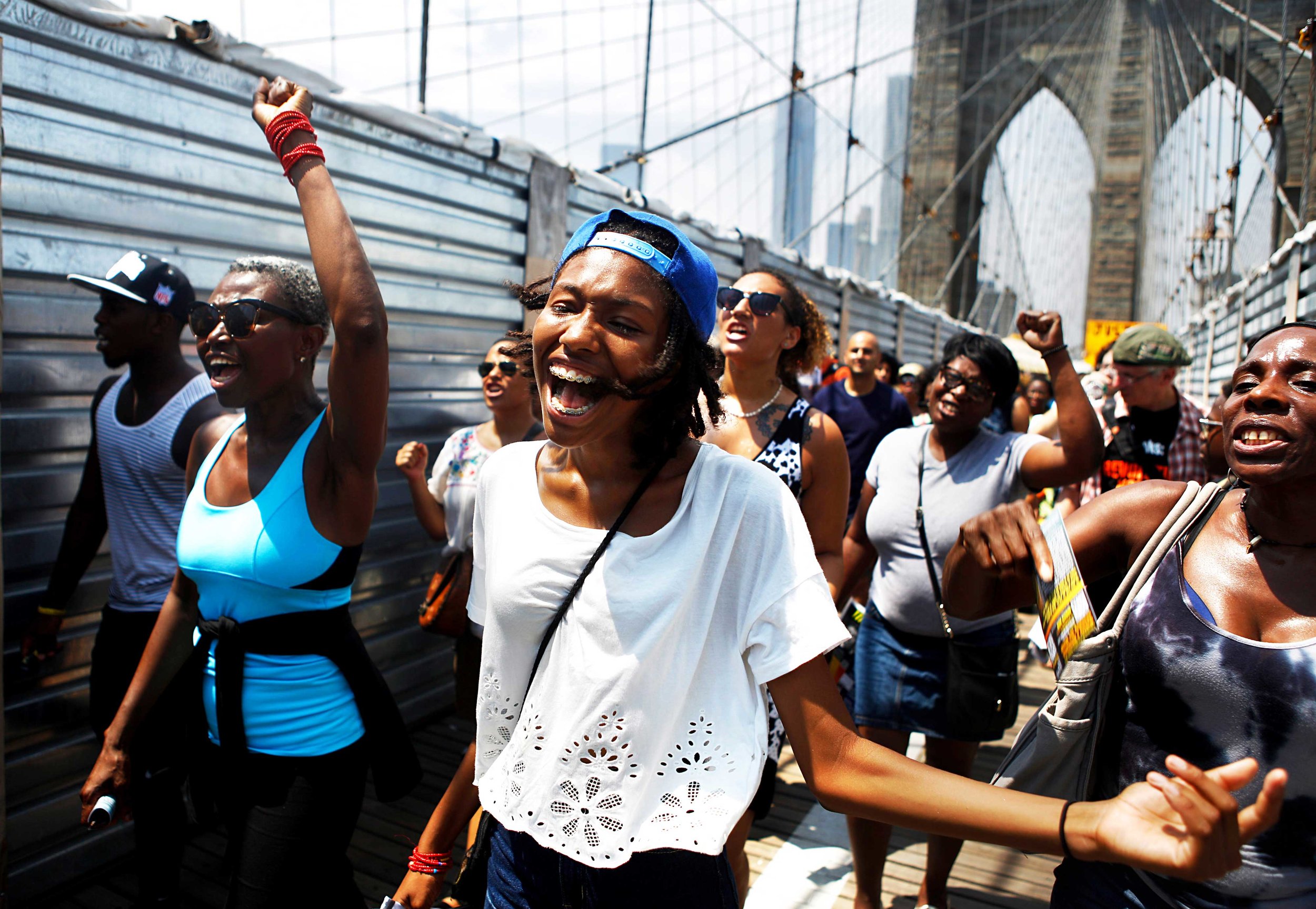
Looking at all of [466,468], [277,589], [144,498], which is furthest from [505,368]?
[277,589]

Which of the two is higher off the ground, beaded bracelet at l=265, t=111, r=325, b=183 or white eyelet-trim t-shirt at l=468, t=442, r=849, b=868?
beaded bracelet at l=265, t=111, r=325, b=183

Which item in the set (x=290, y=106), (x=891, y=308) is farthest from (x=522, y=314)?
(x=891, y=308)

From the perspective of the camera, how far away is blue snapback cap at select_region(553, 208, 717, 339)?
1287 mm

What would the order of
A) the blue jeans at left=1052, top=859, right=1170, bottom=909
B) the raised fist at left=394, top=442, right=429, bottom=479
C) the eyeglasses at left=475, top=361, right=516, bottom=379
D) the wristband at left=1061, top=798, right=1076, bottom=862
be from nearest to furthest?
the wristband at left=1061, top=798, right=1076, bottom=862 < the blue jeans at left=1052, top=859, right=1170, bottom=909 < the raised fist at left=394, top=442, right=429, bottom=479 < the eyeglasses at left=475, top=361, right=516, bottom=379

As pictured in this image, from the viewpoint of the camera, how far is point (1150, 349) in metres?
3.69

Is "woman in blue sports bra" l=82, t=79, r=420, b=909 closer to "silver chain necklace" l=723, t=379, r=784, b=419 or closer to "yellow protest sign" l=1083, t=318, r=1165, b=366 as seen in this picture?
"silver chain necklace" l=723, t=379, r=784, b=419

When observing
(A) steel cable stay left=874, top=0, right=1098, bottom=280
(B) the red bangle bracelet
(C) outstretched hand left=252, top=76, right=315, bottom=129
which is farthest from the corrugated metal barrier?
(A) steel cable stay left=874, top=0, right=1098, bottom=280

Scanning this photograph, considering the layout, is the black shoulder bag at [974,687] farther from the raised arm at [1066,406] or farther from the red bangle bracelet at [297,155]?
the red bangle bracelet at [297,155]

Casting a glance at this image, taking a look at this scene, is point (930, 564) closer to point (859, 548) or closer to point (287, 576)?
point (859, 548)

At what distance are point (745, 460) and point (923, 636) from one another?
5.94 ft

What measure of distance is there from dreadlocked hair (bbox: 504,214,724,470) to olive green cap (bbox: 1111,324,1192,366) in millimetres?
2897

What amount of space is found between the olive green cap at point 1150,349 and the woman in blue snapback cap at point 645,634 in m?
2.99

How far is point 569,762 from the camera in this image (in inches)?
49.2

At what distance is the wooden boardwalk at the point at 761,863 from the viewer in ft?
9.73
